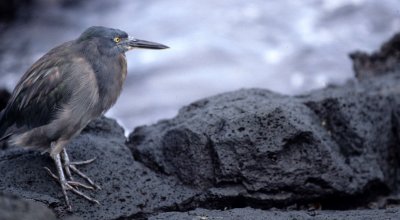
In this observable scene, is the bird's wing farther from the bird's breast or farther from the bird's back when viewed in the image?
the bird's breast

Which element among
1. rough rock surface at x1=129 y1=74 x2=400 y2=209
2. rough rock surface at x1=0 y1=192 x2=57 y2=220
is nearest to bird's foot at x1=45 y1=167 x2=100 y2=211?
rough rock surface at x1=129 y1=74 x2=400 y2=209

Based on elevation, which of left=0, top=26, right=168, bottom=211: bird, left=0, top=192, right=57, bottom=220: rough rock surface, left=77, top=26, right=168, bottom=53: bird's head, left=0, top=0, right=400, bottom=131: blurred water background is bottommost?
left=0, top=192, right=57, bottom=220: rough rock surface

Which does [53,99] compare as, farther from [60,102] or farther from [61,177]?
[61,177]

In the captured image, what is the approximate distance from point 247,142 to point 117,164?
3.24ft

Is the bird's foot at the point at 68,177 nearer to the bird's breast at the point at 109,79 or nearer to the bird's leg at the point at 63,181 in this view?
the bird's leg at the point at 63,181

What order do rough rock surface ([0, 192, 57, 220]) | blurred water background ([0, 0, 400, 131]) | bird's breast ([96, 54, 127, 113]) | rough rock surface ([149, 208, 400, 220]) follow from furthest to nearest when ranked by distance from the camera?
blurred water background ([0, 0, 400, 131]), bird's breast ([96, 54, 127, 113]), rough rock surface ([149, 208, 400, 220]), rough rock surface ([0, 192, 57, 220])

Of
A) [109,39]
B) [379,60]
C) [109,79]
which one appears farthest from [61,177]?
[379,60]

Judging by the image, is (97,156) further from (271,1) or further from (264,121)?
(271,1)

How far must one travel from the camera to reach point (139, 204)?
181 inches

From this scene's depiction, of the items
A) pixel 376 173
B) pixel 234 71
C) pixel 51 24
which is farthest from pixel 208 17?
pixel 376 173

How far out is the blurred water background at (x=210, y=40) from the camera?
1046 centimetres

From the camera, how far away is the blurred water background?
34.3 feet

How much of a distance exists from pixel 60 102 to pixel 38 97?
6.9 inches

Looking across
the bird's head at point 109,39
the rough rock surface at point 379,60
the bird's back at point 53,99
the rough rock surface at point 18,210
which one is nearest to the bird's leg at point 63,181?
the bird's back at point 53,99
